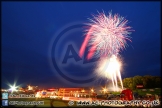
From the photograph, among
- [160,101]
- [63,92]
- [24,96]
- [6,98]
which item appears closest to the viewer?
[6,98]

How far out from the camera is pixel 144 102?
22719mm

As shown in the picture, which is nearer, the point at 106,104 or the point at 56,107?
the point at 56,107

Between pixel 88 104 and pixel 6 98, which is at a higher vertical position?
pixel 6 98

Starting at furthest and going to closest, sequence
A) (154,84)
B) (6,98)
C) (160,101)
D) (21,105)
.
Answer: (154,84), (160,101), (21,105), (6,98)

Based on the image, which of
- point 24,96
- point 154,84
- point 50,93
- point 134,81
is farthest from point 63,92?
point 154,84

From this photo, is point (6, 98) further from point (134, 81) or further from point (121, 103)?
point (134, 81)

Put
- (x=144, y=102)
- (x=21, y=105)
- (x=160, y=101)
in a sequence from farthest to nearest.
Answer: (x=160, y=101)
(x=144, y=102)
(x=21, y=105)

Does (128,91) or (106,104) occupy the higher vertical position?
(128,91)

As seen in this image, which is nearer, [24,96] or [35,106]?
[35,106]

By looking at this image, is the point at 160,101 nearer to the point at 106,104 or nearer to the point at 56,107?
the point at 106,104

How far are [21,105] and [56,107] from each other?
4593 millimetres

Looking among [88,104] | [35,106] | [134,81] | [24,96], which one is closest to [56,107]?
[35,106]

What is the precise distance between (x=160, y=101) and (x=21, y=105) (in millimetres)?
20292

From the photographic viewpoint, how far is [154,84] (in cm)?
7969
